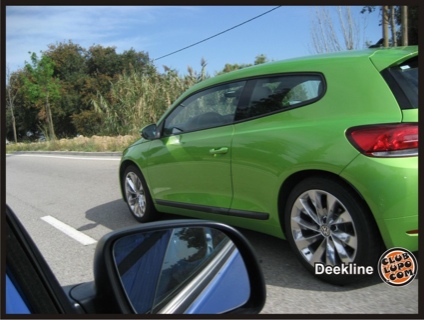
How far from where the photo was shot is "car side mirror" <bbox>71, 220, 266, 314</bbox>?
1.41m

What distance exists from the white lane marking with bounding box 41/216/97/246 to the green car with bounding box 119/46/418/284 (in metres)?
1.40

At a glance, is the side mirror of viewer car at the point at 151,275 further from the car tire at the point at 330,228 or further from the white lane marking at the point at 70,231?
the white lane marking at the point at 70,231

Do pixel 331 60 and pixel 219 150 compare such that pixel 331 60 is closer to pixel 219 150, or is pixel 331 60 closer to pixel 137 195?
pixel 219 150

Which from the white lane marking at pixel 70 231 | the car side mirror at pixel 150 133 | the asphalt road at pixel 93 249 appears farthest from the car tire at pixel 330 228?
the white lane marking at pixel 70 231

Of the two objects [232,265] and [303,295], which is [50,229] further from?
[232,265]

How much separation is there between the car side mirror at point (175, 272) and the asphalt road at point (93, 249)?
3.89ft

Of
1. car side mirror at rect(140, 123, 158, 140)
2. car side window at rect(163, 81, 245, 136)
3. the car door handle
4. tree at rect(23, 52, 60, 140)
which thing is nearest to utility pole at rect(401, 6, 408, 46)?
car side window at rect(163, 81, 245, 136)

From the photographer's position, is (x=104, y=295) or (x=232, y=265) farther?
(x=232, y=265)

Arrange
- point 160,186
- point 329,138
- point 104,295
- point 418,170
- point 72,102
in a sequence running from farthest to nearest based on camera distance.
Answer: point 72,102
point 160,186
point 329,138
point 418,170
point 104,295

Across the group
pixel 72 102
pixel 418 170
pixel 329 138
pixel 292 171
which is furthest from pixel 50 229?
pixel 72 102

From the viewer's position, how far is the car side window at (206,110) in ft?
13.0

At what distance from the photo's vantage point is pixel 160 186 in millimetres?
4742

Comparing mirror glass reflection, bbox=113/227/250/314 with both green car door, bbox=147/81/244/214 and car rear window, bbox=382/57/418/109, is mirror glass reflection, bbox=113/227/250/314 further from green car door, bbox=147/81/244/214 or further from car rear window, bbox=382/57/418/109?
green car door, bbox=147/81/244/214

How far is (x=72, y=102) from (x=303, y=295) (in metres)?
35.2
